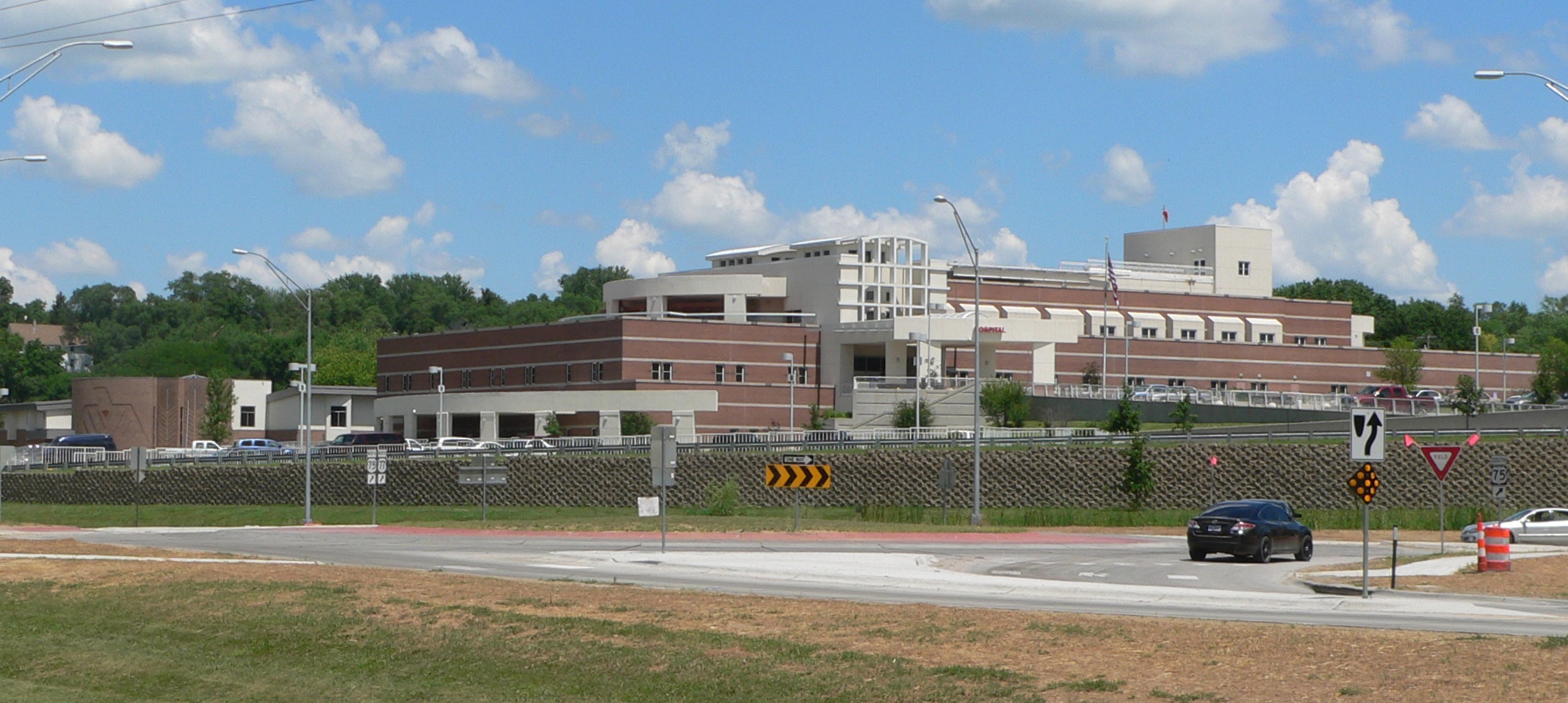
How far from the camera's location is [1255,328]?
128 meters

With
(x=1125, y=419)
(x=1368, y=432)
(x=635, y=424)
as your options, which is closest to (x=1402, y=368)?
(x=1125, y=419)

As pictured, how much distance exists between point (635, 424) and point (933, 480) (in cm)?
2997

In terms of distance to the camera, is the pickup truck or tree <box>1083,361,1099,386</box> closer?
the pickup truck

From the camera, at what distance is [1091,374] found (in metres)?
114

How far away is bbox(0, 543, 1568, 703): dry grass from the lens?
15211 millimetres

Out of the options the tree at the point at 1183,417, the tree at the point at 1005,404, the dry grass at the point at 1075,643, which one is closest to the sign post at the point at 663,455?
the dry grass at the point at 1075,643

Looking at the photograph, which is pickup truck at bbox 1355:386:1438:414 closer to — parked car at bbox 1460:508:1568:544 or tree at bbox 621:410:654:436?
parked car at bbox 1460:508:1568:544

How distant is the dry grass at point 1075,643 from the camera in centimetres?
1521

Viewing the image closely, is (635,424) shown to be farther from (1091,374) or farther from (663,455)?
(663,455)

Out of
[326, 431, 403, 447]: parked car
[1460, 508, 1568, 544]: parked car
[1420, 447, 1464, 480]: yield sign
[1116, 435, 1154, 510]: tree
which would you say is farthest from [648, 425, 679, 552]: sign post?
[326, 431, 403, 447]: parked car

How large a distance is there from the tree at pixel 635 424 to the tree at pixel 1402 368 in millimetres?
53330

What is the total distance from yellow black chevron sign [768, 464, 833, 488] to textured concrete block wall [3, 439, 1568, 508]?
21.8 meters

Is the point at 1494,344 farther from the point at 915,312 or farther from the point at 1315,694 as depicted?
the point at 1315,694

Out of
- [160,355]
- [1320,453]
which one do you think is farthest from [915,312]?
[160,355]
